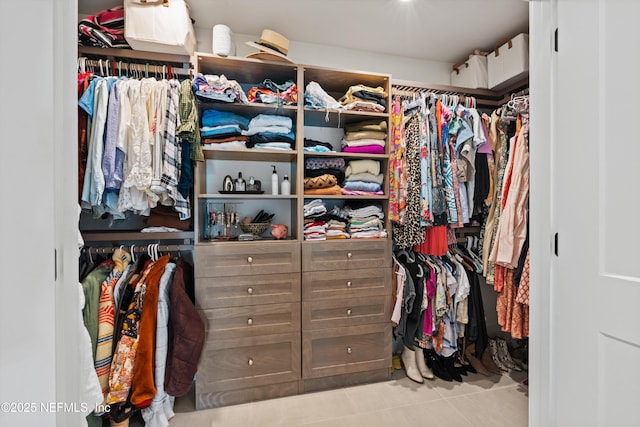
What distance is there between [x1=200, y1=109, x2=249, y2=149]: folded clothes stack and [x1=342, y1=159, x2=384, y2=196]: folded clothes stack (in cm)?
77

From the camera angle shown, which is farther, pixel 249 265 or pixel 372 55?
pixel 372 55

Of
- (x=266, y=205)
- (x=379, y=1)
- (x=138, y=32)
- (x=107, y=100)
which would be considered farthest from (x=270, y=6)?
(x=266, y=205)

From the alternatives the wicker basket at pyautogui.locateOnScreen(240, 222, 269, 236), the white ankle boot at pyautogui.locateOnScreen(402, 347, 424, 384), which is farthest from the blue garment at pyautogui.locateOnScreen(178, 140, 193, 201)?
the white ankle boot at pyautogui.locateOnScreen(402, 347, 424, 384)

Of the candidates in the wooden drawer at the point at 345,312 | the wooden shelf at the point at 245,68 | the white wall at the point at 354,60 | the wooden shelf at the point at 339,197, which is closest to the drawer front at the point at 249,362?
the wooden drawer at the point at 345,312

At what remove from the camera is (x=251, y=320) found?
1.81 metres

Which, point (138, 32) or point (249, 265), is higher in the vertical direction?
point (138, 32)

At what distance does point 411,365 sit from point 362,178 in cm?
146

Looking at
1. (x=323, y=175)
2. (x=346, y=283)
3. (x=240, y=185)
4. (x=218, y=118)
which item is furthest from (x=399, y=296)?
(x=218, y=118)

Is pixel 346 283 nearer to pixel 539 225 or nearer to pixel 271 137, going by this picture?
pixel 271 137

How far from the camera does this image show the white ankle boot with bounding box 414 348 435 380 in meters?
2.10

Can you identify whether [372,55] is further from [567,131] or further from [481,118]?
[567,131]

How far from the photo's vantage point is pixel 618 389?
74 cm

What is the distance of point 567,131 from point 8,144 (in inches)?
52.8

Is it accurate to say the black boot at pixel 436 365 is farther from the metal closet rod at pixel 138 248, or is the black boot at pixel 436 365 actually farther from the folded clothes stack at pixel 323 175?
the metal closet rod at pixel 138 248
